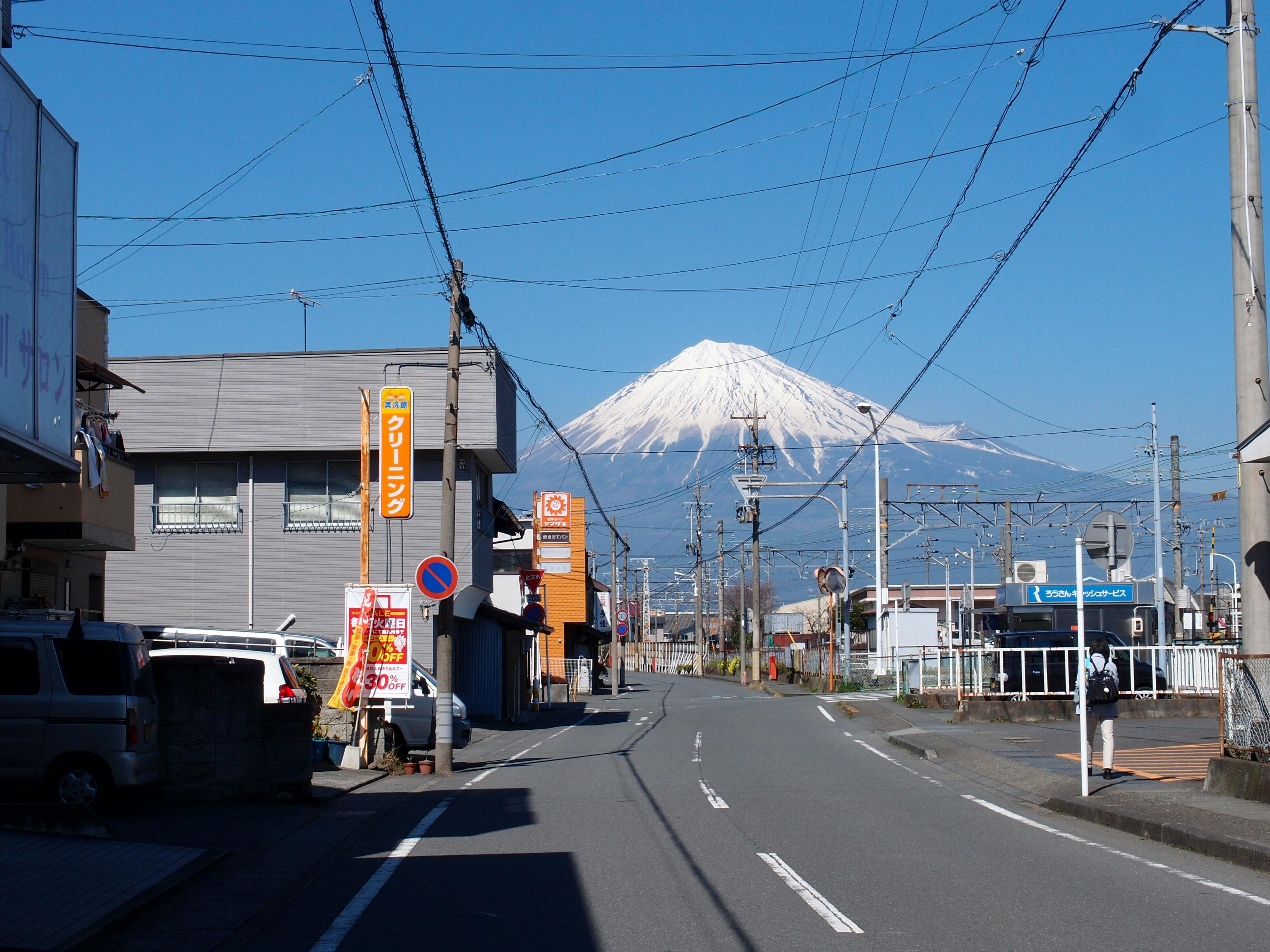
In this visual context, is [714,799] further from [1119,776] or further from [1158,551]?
[1158,551]

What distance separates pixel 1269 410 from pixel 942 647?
18.9 metres

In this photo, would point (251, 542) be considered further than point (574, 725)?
No

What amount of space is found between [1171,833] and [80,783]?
1008 cm

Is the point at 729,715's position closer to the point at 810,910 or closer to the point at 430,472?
the point at 430,472

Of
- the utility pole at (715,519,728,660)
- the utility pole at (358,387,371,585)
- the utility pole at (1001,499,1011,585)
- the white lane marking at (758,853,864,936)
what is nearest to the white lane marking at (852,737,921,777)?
the white lane marking at (758,853,864,936)

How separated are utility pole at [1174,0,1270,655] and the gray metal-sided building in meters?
18.0

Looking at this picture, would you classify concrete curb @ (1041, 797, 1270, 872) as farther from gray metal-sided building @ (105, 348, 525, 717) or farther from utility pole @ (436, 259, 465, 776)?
gray metal-sided building @ (105, 348, 525, 717)

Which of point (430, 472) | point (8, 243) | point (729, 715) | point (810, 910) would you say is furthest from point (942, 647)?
point (8, 243)

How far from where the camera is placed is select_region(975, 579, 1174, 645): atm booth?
37781 millimetres

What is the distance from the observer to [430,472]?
2853 centimetres

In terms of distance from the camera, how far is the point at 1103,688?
1324 centimetres

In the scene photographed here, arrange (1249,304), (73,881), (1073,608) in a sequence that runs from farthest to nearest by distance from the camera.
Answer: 1. (1073,608)
2. (1249,304)
3. (73,881)

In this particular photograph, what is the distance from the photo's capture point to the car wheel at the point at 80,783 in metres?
11.7

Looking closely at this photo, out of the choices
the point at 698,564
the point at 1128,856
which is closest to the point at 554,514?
the point at 698,564
